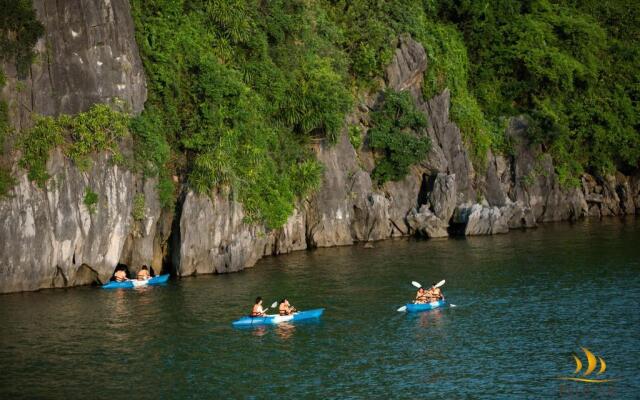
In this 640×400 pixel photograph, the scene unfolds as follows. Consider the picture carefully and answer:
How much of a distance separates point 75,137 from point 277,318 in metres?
15.3

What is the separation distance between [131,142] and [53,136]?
15.4 feet

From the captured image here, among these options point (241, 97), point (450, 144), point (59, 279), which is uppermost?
point (241, 97)

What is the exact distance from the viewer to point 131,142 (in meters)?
47.9

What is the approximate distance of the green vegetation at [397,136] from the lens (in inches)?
2640

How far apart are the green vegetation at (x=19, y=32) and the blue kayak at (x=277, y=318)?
1796 centimetres

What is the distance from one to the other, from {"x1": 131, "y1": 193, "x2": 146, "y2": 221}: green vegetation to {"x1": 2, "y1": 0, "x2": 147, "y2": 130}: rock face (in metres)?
5.00

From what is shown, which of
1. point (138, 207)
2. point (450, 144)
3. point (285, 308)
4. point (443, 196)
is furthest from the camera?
point (450, 144)

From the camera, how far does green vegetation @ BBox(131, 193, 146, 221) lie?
47.6 m

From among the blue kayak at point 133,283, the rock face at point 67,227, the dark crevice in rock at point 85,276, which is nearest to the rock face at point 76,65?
the rock face at point 67,227

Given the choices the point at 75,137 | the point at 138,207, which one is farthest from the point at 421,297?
the point at 75,137

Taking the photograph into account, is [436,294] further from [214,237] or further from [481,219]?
[481,219]

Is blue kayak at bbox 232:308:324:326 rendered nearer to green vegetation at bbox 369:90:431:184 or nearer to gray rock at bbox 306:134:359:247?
gray rock at bbox 306:134:359:247

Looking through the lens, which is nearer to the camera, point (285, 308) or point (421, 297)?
point (285, 308)

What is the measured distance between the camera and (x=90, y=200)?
45.4 metres
